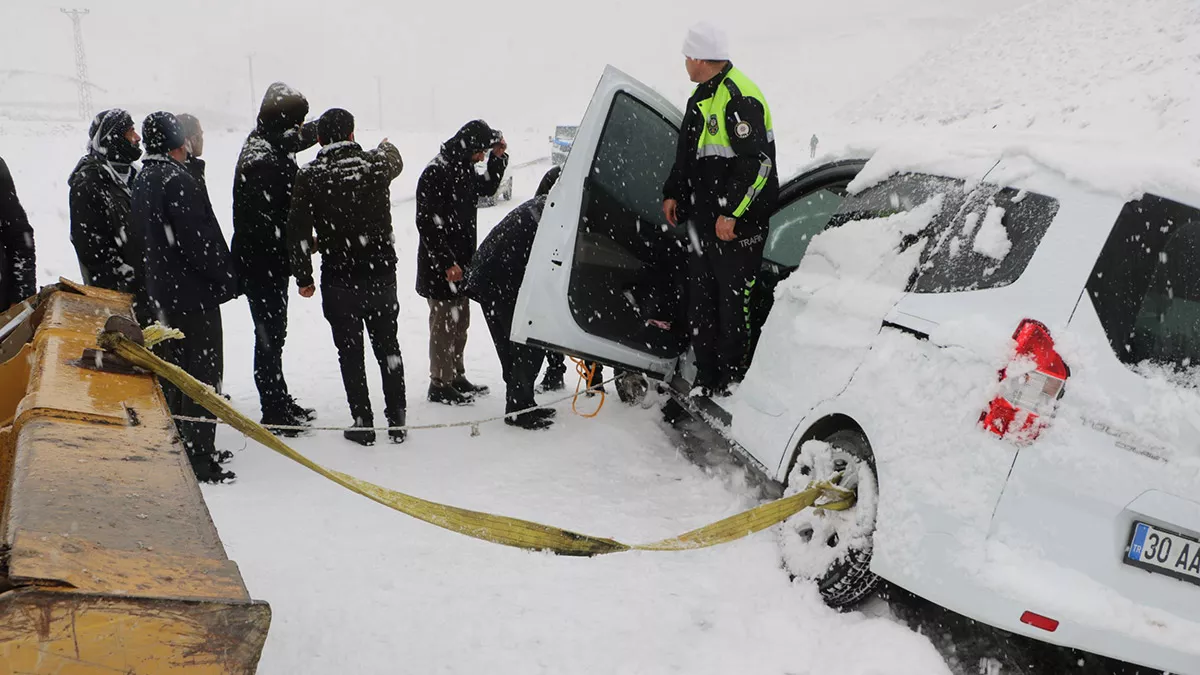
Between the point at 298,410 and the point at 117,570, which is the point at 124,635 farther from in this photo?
the point at 298,410

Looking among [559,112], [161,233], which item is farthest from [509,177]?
[559,112]

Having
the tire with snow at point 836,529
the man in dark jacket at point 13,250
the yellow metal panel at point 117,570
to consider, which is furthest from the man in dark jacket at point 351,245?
the yellow metal panel at point 117,570

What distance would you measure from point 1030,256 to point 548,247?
2.26 metres

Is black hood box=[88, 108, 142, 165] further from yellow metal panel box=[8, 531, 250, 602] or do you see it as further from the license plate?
the license plate

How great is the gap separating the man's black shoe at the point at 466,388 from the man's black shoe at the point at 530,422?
67 centimetres

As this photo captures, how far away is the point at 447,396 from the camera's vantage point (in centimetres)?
546

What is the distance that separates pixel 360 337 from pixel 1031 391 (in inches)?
137

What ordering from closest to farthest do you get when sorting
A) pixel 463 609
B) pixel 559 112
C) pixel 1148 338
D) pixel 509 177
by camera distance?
pixel 1148 338 → pixel 463 609 → pixel 509 177 → pixel 559 112

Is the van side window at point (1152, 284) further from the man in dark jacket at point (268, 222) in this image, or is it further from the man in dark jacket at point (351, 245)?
the man in dark jacket at point (268, 222)

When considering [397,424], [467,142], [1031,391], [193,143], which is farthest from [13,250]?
[1031,391]

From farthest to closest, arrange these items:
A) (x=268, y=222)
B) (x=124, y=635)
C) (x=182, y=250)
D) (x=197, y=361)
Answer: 1. (x=268, y=222)
2. (x=197, y=361)
3. (x=182, y=250)
4. (x=124, y=635)

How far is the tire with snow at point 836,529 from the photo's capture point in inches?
107

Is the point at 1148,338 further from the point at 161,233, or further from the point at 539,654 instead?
the point at 161,233

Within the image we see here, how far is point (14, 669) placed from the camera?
1065mm
